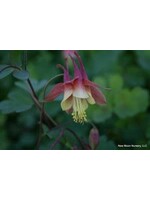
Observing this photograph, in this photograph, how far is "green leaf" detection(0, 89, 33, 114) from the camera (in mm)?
1235

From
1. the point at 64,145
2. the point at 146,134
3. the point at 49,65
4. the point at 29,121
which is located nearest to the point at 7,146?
the point at 29,121

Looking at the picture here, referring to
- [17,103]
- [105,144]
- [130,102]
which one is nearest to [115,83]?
[130,102]

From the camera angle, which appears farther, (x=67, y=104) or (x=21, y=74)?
(x=67, y=104)

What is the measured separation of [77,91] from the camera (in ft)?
4.00

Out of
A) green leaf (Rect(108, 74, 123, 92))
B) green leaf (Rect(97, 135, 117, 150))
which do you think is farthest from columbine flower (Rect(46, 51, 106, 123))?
green leaf (Rect(108, 74, 123, 92))

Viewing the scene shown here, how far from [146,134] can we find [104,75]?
0.83 ft

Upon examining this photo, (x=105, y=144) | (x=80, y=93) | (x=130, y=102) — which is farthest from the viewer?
(x=130, y=102)

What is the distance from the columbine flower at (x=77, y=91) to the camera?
1222 mm

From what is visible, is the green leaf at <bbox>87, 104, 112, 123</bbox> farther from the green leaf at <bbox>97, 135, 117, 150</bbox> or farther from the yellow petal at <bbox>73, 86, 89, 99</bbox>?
the yellow petal at <bbox>73, 86, 89, 99</bbox>

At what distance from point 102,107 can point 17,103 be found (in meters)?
0.31

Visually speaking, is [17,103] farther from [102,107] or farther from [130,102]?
[130,102]

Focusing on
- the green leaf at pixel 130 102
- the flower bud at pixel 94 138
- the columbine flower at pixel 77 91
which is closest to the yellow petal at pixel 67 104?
the columbine flower at pixel 77 91

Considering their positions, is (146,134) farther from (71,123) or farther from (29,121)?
(29,121)

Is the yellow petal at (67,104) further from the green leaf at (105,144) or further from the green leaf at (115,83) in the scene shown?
the green leaf at (115,83)
